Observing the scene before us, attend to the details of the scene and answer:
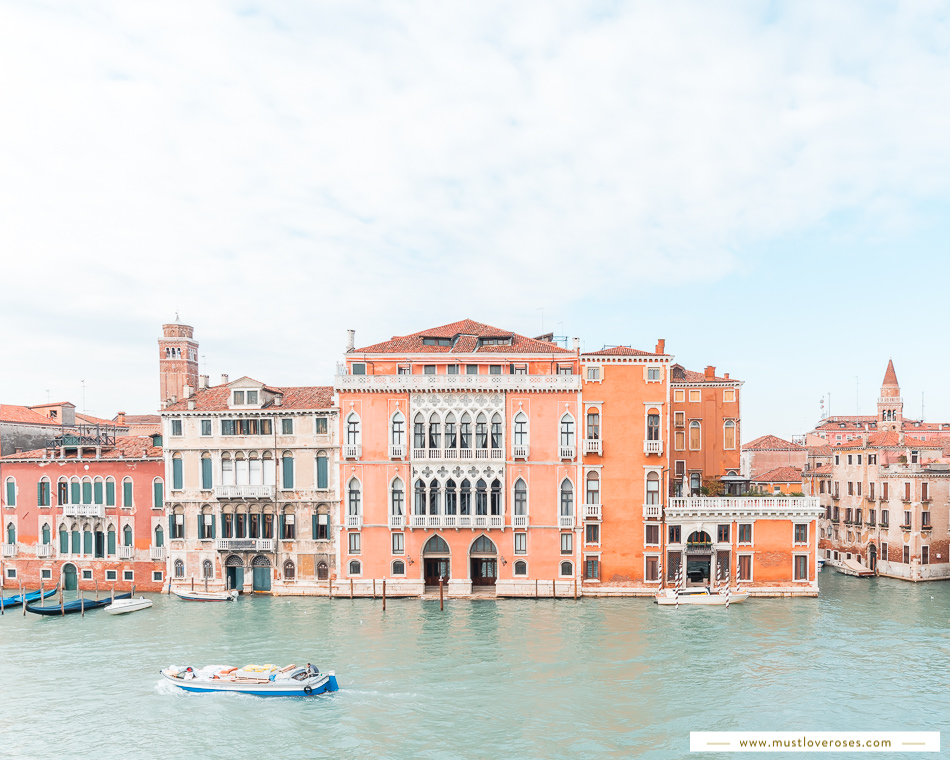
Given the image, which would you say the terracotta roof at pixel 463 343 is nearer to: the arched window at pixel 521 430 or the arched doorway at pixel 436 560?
the arched window at pixel 521 430

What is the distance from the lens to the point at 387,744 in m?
21.7

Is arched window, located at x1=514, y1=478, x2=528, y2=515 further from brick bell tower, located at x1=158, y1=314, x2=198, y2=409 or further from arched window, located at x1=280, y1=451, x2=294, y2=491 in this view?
brick bell tower, located at x1=158, y1=314, x2=198, y2=409

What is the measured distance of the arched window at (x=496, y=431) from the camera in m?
39.8

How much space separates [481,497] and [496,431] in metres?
3.53

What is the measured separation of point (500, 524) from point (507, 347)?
30.8 feet

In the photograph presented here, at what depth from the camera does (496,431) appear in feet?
131

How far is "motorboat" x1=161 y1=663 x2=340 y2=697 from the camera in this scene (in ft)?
83.6

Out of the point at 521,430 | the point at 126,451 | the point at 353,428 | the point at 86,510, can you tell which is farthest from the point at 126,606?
the point at 521,430

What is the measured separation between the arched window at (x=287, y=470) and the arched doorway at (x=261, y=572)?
4.04 m

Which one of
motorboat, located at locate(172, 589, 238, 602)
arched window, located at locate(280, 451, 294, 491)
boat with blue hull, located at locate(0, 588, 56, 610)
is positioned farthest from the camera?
arched window, located at locate(280, 451, 294, 491)

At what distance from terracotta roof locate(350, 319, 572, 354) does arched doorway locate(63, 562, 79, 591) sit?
786 inches

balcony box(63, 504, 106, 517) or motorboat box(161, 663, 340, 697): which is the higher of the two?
balcony box(63, 504, 106, 517)

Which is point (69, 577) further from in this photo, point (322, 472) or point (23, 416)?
point (322, 472)

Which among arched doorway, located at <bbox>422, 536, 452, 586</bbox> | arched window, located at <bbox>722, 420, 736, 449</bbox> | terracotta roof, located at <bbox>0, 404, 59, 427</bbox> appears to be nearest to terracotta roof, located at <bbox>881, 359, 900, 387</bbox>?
arched window, located at <bbox>722, 420, 736, 449</bbox>
